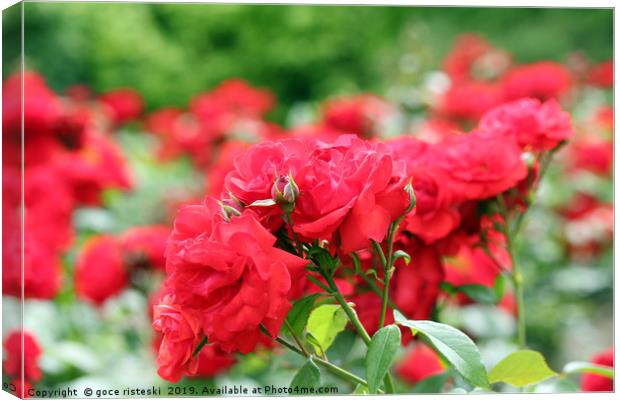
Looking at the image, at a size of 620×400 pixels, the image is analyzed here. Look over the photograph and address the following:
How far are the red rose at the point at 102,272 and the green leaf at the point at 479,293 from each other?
2.15 feet

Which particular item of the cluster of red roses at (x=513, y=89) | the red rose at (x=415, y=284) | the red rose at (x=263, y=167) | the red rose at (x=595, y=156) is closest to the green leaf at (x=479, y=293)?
the red rose at (x=415, y=284)

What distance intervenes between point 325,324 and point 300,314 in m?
0.06

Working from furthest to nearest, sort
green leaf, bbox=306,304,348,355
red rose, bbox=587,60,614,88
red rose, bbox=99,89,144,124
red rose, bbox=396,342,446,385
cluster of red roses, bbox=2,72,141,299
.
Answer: red rose, bbox=99,89,144,124 → red rose, bbox=587,60,614,88 → red rose, bbox=396,342,446,385 → cluster of red roses, bbox=2,72,141,299 → green leaf, bbox=306,304,348,355

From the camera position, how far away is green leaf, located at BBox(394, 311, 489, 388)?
2.21ft

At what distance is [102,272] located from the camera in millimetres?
1429

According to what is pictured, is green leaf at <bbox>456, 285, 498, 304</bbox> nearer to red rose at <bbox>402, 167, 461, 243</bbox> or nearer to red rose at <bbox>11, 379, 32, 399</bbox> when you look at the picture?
red rose at <bbox>402, 167, 461, 243</bbox>

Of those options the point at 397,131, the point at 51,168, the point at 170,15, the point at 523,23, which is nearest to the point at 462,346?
the point at 51,168

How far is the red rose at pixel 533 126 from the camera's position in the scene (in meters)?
0.92

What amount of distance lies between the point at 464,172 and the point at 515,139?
0.08m

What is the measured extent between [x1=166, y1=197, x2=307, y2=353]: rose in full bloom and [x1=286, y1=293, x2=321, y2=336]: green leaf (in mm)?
57

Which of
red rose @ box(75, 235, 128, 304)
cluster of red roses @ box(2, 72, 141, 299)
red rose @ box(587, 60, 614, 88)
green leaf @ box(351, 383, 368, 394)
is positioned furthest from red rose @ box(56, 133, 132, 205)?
red rose @ box(587, 60, 614, 88)

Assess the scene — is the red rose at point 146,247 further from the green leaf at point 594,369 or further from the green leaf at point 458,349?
the green leaf at point 458,349

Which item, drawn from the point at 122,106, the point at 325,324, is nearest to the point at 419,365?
the point at 325,324

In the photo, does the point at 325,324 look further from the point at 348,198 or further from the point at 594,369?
the point at 594,369
